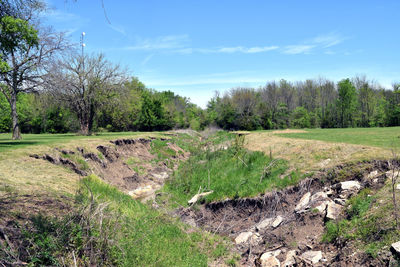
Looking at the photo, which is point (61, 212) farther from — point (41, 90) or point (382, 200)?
point (41, 90)

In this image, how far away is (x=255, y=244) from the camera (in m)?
8.18

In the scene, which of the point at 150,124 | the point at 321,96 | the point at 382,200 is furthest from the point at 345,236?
the point at 321,96

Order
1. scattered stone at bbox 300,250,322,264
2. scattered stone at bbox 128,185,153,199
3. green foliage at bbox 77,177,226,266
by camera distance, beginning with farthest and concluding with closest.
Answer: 1. scattered stone at bbox 128,185,153,199
2. scattered stone at bbox 300,250,322,264
3. green foliage at bbox 77,177,226,266

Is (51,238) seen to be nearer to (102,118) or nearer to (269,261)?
(269,261)

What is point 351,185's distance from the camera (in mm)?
8969

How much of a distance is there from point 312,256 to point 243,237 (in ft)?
8.23

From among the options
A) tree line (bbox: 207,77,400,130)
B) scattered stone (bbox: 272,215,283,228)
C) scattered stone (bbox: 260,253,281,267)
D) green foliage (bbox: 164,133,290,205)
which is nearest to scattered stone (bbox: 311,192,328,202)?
scattered stone (bbox: 272,215,283,228)

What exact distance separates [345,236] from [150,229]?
501cm

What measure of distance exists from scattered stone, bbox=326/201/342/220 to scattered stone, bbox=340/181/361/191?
838mm

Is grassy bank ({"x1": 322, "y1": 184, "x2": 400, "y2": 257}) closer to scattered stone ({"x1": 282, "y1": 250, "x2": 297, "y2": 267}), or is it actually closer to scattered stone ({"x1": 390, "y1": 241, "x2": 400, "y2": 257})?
scattered stone ({"x1": 390, "y1": 241, "x2": 400, "y2": 257})

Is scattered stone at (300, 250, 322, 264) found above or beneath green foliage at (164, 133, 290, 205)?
beneath

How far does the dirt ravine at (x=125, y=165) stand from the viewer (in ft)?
42.2

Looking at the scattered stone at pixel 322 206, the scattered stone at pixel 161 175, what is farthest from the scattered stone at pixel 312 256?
the scattered stone at pixel 161 175

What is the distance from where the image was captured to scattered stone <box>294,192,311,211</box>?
9.27m
